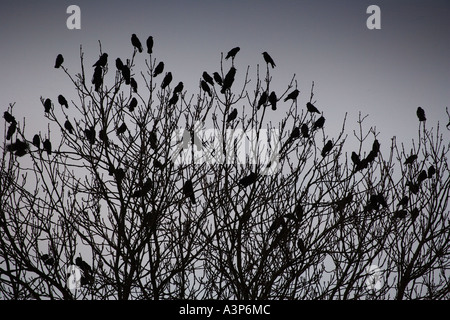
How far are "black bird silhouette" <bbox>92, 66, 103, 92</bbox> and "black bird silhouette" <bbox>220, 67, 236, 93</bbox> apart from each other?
4.67ft

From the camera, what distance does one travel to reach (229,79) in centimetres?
498

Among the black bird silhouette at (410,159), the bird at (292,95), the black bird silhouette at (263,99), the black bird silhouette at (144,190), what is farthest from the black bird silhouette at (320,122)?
the black bird silhouette at (144,190)

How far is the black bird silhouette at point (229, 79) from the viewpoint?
4938mm

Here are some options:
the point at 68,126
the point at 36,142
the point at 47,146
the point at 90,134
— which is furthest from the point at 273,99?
the point at 36,142

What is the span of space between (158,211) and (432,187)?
147 inches

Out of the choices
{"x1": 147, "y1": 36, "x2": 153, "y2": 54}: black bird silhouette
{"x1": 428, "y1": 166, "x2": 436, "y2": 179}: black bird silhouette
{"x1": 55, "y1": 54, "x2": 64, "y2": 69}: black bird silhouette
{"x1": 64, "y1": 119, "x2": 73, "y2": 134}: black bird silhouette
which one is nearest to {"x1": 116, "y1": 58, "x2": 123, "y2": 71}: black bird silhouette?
{"x1": 147, "y1": 36, "x2": 153, "y2": 54}: black bird silhouette

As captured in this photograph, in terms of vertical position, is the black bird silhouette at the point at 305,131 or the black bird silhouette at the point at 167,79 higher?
the black bird silhouette at the point at 167,79

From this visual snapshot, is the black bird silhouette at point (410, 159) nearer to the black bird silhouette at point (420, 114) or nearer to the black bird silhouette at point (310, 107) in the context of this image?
the black bird silhouette at point (420, 114)

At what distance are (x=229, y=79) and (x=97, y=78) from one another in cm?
153

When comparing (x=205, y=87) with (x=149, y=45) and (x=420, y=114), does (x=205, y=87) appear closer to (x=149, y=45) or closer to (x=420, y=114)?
(x=149, y=45)

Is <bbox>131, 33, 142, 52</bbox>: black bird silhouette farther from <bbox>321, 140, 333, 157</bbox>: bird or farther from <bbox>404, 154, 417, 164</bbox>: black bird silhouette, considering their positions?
<bbox>404, 154, 417, 164</bbox>: black bird silhouette

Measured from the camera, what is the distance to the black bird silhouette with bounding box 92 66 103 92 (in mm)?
5078

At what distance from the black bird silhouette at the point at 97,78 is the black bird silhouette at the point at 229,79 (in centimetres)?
142
